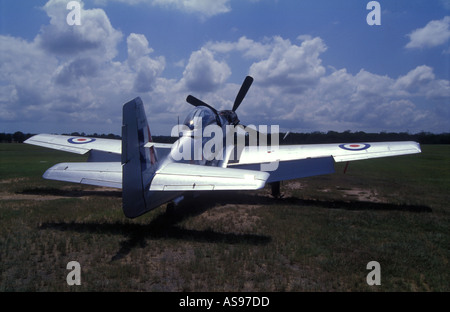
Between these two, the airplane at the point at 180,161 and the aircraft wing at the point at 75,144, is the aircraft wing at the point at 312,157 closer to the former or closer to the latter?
the airplane at the point at 180,161

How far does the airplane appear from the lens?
560 centimetres

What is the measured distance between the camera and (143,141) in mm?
6137

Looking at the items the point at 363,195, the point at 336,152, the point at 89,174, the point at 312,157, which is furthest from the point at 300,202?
the point at 89,174

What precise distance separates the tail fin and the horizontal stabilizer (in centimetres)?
71

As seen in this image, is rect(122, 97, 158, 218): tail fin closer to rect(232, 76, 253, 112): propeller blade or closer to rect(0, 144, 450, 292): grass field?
rect(0, 144, 450, 292): grass field

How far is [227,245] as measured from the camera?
5.96 meters

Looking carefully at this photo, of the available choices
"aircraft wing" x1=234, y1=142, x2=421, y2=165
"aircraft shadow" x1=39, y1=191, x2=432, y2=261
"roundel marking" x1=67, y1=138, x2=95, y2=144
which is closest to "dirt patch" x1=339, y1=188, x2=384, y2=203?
"aircraft shadow" x1=39, y1=191, x2=432, y2=261

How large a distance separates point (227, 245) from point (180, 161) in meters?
2.77

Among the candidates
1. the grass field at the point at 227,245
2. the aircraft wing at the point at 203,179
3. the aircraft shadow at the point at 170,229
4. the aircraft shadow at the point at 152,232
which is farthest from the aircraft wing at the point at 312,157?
the aircraft wing at the point at 203,179
